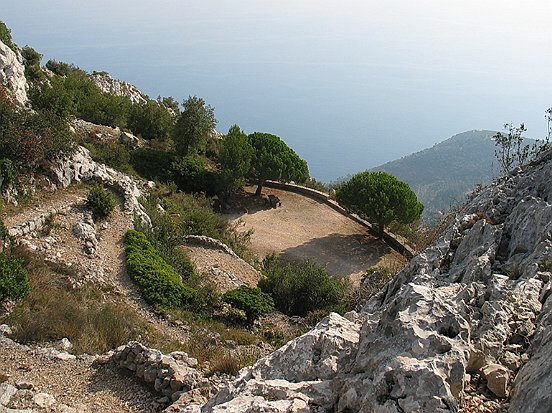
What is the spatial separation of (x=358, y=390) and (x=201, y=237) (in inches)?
702

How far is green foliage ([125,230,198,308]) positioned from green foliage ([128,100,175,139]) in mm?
18634

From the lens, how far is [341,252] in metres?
28.3

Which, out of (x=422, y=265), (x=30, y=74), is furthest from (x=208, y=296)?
(x=30, y=74)

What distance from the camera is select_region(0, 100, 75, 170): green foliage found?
61.0ft

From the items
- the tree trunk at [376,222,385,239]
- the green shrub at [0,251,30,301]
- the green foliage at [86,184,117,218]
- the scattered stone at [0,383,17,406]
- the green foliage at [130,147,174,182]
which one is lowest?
the scattered stone at [0,383,17,406]

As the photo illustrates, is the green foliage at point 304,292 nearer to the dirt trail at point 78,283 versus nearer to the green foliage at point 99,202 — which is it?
the dirt trail at point 78,283

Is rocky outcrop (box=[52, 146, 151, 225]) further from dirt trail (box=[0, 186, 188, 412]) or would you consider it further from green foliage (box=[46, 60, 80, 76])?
green foliage (box=[46, 60, 80, 76])

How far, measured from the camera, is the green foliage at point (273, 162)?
33.5 meters

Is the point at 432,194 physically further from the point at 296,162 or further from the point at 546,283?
the point at 546,283

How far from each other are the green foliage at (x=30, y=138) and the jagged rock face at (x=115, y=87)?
25460 mm

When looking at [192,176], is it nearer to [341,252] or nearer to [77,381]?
[341,252]

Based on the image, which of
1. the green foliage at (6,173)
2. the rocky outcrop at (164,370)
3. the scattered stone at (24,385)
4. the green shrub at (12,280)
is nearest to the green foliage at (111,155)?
the green foliage at (6,173)

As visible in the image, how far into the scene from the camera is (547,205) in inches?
305

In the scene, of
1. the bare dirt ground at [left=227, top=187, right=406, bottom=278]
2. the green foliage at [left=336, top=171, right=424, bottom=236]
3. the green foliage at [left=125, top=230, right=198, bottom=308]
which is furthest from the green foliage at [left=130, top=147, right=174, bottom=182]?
the green foliage at [left=125, top=230, right=198, bottom=308]
